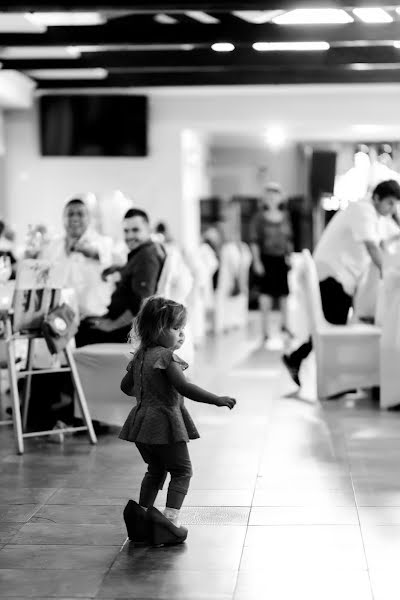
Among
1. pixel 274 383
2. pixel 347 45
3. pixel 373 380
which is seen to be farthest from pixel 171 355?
pixel 347 45

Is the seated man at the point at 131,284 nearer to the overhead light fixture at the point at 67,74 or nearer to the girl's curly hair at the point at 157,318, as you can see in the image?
the girl's curly hair at the point at 157,318

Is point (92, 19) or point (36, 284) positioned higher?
point (92, 19)

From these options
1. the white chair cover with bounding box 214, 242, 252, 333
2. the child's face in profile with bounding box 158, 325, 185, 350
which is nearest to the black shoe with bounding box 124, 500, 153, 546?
the child's face in profile with bounding box 158, 325, 185, 350

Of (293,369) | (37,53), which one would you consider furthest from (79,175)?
(293,369)

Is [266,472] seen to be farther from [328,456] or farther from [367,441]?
[367,441]

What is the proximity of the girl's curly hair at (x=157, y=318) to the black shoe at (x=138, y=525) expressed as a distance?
52 centimetres

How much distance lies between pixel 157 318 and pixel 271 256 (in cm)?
700

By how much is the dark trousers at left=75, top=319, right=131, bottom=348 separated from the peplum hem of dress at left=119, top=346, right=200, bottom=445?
211 centimetres

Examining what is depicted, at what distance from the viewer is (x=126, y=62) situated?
10141 mm

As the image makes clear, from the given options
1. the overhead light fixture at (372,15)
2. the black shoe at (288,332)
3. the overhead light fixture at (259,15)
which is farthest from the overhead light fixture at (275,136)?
the black shoe at (288,332)

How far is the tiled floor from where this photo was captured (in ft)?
9.64

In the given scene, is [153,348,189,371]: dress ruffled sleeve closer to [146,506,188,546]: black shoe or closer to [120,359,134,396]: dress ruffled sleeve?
[120,359,134,396]: dress ruffled sleeve

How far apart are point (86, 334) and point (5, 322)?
0.76 metres

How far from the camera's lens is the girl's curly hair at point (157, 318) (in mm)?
3338
